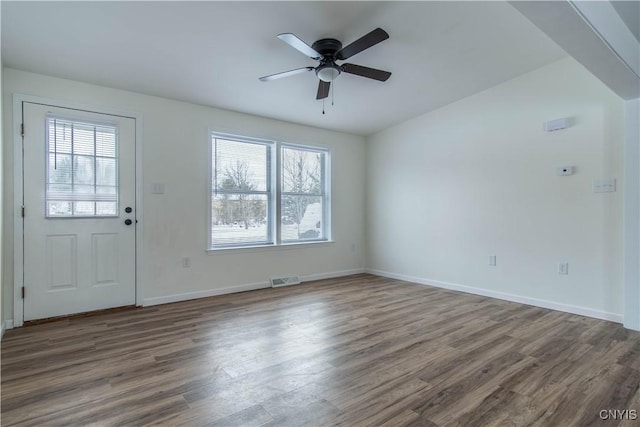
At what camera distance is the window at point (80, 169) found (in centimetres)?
330

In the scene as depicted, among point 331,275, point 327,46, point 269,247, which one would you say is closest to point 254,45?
point 327,46

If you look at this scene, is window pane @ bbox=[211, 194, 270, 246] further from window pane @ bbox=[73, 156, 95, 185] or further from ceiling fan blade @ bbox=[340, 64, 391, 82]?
ceiling fan blade @ bbox=[340, 64, 391, 82]

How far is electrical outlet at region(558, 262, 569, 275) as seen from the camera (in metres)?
3.56

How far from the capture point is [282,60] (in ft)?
10.7

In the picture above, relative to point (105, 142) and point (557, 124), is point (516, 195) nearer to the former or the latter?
point (557, 124)

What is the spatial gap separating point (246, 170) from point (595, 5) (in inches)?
151

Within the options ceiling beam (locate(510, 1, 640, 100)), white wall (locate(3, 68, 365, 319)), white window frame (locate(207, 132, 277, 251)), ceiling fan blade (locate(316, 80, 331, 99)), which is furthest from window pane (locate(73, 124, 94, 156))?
ceiling beam (locate(510, 1, 640, 100))

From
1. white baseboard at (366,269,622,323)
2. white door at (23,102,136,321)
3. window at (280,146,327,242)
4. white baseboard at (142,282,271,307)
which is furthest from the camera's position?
window at (280,146,327,242)

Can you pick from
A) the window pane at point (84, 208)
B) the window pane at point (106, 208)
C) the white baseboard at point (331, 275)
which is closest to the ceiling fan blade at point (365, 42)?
the window pane at point (106, 208)

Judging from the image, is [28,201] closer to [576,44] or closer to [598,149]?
[576,44]

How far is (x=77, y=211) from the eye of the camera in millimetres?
3416

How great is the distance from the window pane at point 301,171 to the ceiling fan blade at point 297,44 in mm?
2360

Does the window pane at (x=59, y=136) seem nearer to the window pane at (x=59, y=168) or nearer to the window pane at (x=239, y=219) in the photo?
the window pane at (x=59, y=168)

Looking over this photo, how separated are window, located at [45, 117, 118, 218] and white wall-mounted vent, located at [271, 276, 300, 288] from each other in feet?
7.21
